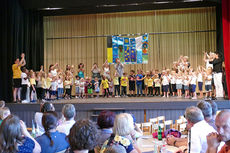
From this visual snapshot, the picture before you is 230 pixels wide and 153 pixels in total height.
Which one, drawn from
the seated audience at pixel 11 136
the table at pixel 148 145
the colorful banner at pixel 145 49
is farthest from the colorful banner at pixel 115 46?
the seated audience at pixel 11 136

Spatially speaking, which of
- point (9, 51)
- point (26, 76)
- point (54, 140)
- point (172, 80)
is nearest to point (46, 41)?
point (9, 51)

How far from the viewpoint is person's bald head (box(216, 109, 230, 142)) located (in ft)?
5.84

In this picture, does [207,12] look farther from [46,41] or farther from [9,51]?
[9,51]

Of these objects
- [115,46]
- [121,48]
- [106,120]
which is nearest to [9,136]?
[106,120]

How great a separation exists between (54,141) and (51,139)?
0.04 m

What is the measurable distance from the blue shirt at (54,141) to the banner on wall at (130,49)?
1178cm

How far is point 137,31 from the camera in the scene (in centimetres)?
1504

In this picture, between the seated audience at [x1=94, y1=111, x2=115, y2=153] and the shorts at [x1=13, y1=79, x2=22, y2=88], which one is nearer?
the seated audience at [x1=94, y1=111, x2=115, y2=153]

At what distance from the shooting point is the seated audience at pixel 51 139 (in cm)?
250

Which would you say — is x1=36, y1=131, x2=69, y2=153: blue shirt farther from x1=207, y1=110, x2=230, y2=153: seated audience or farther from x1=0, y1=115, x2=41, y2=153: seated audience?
x1=207, y1=110, x2=230, y2=153: seated audience

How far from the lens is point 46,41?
1555cm

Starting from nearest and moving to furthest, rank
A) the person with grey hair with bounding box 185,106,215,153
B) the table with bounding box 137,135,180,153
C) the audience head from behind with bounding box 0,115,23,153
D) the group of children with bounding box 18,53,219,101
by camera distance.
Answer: the audience head from behind with bounding box 0,115,23,153 → the person with grey hair with bounding box 185,106,215,153 → the table with bounding box 137,135,180,153 → the group of children with bounding box 18,53,219,101

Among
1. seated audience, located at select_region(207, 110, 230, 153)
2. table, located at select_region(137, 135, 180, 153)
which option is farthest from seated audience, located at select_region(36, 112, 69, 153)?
seated audience, located at select_region(207, 110, 230, 153)

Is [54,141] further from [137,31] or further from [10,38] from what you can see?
[137,31]
